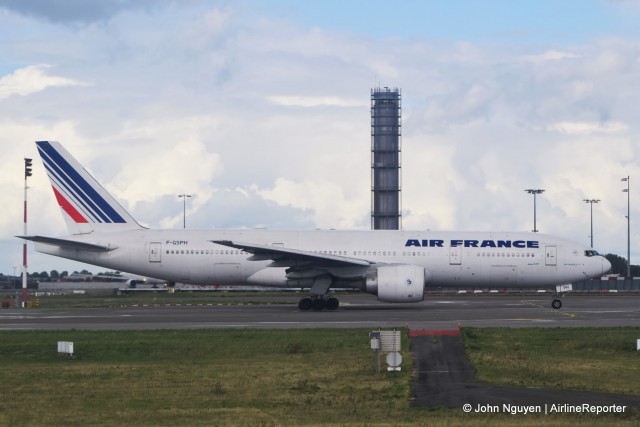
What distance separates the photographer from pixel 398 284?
40.2m

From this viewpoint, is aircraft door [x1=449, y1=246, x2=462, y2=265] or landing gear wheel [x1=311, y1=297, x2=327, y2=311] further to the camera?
aircraft door [x1=449, y1=246, x2=462, y2=265]

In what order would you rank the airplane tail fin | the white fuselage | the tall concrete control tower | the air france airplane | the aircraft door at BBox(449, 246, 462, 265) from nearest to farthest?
the air france airplane
the white fuselage
the aircraft door at BBox(449, 246, 462, 265)
the airplane tail fin
the tall concrete control tower

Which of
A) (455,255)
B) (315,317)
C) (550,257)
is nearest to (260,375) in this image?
(315,317)

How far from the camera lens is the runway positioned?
33.7 m

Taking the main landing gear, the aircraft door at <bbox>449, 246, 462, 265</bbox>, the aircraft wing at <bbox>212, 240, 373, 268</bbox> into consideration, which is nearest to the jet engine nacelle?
the aircraft wing at <bbox>212, 240, 373, 268</bbox>

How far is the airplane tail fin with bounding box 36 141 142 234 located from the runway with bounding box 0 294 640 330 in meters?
4.33

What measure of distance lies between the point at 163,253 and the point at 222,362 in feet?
71.4

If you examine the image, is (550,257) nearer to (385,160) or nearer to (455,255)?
(455,255)

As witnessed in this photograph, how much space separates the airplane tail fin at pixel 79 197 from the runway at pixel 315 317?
433cm

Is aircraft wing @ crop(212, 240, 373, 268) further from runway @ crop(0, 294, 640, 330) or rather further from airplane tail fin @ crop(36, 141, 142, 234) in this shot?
airplane tail fin @ crop(36, 141, 142, 234)

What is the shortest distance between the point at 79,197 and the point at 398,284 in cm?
1701

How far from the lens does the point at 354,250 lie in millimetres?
43875

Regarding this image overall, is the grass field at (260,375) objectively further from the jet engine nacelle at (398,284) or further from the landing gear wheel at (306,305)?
the landing gear wheel at (306,305)

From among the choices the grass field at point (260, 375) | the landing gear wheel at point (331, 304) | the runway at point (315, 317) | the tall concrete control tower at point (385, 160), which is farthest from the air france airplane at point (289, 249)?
the tall concrete control tower at point (385, 160)
